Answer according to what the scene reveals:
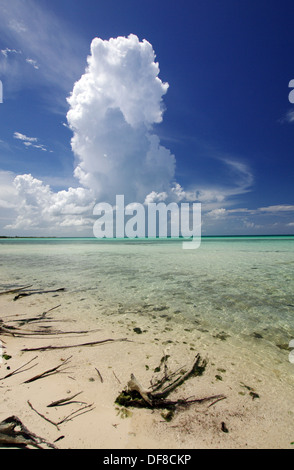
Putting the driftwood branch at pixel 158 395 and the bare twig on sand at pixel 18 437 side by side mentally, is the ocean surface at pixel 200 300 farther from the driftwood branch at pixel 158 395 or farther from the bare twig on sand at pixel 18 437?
the bare twig on sand at pixel 18 437

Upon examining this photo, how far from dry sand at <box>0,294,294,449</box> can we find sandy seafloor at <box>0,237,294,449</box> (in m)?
0.01

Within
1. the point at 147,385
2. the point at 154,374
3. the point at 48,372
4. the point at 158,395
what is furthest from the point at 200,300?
the point at 48,372

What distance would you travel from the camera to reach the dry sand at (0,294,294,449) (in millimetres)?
2598

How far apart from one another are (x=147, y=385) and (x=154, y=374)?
1.14 feet

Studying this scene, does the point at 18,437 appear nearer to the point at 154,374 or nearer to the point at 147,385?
the point at 147,385

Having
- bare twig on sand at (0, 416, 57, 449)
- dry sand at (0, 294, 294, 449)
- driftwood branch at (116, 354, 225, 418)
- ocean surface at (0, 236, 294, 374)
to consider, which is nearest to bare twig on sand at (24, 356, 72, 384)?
dry sand at (0, 294, 294, 449)

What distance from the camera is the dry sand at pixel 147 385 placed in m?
2.60

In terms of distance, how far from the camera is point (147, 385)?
142 inches

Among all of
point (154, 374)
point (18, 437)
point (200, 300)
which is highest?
point (18, 437)

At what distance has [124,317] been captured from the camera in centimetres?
693
